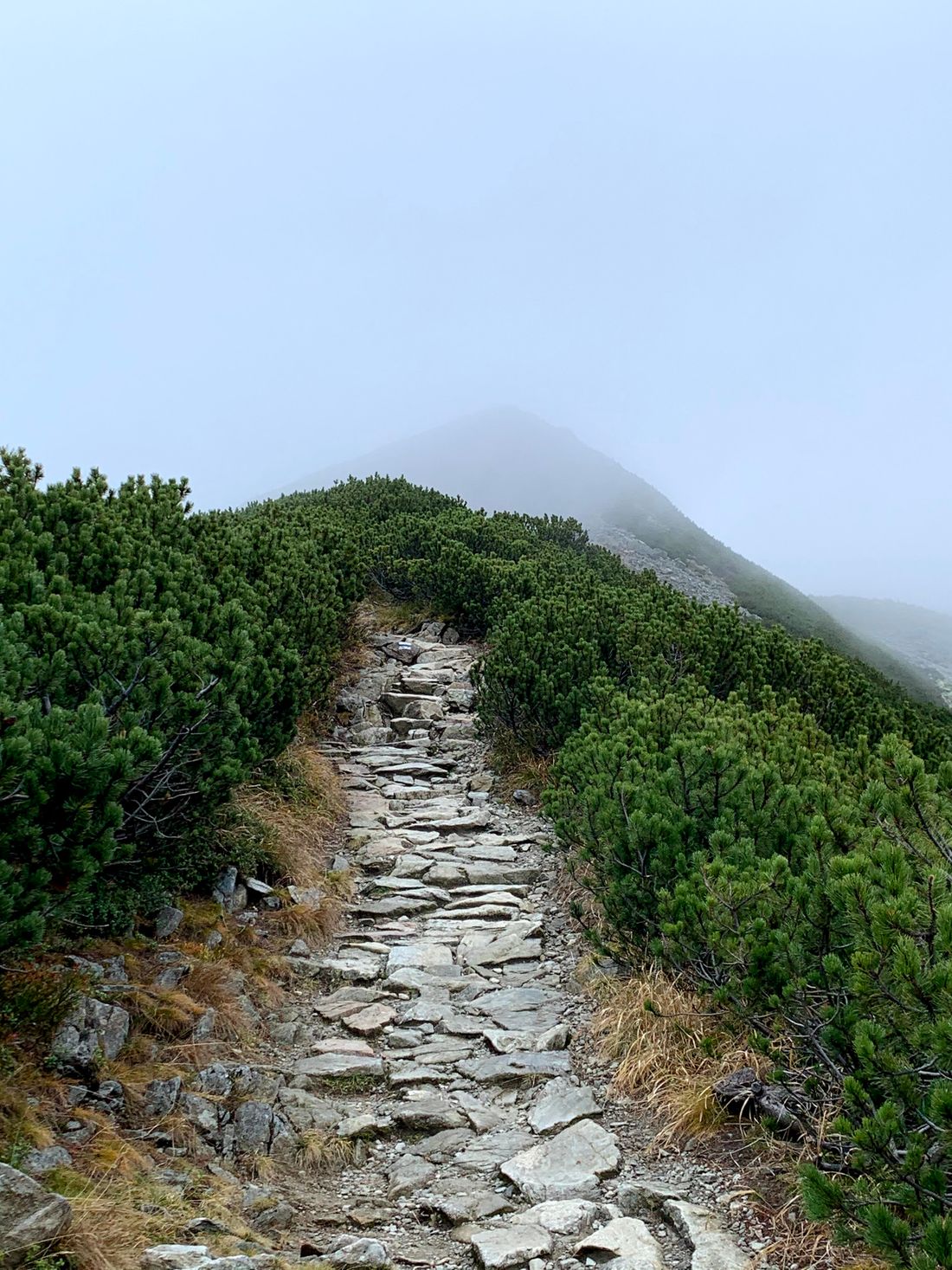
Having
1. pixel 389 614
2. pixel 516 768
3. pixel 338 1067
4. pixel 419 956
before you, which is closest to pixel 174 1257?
pixel 338 1067

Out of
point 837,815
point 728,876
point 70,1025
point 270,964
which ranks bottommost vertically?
point 270,964

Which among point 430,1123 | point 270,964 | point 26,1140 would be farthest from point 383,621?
point 26,1140

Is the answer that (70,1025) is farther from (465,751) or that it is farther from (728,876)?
(465,751)

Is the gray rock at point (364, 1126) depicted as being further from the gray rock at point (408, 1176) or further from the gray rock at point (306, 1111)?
the gray rock at point (408, 1176)

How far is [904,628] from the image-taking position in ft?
239

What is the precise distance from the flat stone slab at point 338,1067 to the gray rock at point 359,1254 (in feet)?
4.82

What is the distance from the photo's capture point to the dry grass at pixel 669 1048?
439cm

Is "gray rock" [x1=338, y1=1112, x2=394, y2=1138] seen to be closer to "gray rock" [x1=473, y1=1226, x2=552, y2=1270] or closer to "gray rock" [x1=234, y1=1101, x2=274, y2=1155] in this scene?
"gray rock" [x1=234, y1=1101, x2=274, y2=1155]

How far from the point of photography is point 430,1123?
15.4ft

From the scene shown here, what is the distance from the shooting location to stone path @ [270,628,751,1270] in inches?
145

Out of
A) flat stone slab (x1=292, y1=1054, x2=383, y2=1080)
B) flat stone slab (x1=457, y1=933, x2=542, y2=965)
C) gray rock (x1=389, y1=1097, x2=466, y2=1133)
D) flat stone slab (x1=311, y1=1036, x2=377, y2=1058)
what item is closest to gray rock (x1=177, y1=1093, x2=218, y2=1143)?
flat stone slab (x1=292, y1=1054, x2=383, y2=1080)

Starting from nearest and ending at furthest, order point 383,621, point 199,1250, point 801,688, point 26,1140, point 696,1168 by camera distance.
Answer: point 199,1250 < point 26,1140 < point 696,1168 < point 801,688 < point 383,621

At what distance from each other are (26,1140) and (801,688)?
28.4 ft

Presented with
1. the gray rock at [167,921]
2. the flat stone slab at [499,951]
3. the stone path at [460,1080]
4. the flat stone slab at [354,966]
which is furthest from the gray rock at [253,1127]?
the flat stone slab at [499,951]
